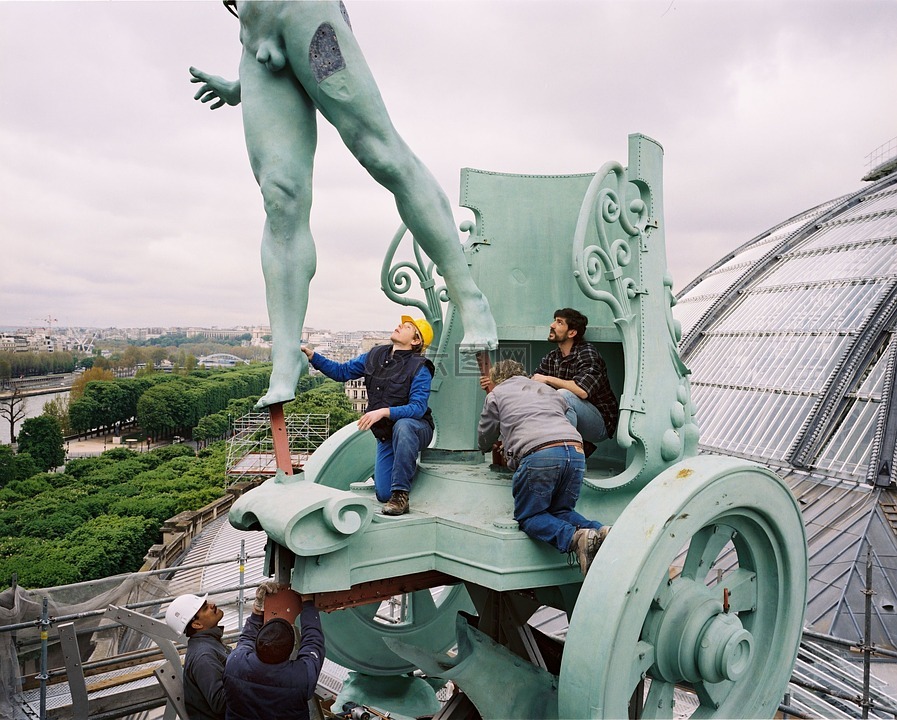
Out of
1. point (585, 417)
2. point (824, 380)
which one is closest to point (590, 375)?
point (585, 417)

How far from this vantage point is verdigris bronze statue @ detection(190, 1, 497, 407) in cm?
360

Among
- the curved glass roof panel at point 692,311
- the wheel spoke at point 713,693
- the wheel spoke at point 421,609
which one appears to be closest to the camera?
the wheel spoke at point 713,693

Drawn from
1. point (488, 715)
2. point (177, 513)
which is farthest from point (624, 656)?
point (177, 513)

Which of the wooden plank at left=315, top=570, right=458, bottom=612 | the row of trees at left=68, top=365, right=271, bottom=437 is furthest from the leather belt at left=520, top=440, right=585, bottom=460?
the row of trees at left=68, top=365, right=271, bottom=437

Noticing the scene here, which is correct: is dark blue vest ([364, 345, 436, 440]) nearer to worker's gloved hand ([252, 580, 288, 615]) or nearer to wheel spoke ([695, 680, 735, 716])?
worker's gloved hand ([252, 580, 288, 615])

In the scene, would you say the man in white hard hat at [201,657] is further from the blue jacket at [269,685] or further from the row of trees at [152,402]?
the row of trees at [152,402]

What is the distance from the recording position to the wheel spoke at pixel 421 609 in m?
6.20

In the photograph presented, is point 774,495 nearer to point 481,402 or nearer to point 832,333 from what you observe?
point 481,402

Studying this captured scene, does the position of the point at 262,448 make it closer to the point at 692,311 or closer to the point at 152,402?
the point at 152,402

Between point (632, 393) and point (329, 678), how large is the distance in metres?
8.37

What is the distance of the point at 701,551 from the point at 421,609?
3.06 metres

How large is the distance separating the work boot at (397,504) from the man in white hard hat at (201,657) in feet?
4.27

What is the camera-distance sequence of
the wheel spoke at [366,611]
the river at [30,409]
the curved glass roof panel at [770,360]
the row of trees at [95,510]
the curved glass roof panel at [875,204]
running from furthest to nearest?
the river at [30,409]
the row of trees at [95,510]
the curved glass roof panel at [875,204]
the curved glass roof panel at [770,360]
the wheel spoke at [366,611]

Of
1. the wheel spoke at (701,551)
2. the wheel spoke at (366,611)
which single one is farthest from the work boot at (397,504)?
the wheel spoke at (366,611)
